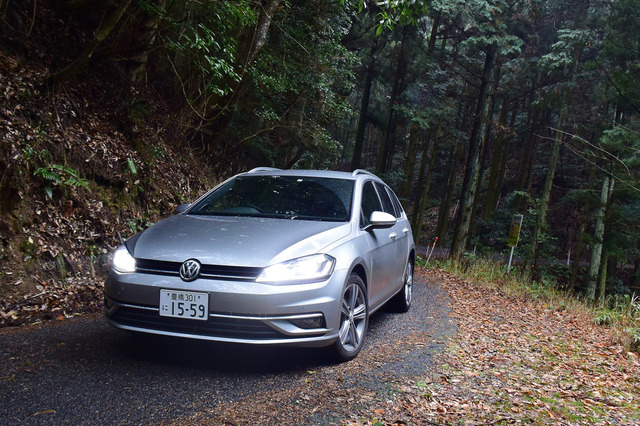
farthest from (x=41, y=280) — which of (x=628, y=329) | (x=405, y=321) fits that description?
(x=628, y=329)

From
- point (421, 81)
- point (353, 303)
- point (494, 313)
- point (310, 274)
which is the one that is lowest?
point (494, 313)

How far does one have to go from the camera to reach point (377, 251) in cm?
495

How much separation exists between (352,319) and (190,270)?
149cm

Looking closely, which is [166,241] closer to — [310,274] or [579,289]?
[310,274]

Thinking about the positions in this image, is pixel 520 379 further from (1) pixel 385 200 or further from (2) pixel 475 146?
(2) pixel 475 146

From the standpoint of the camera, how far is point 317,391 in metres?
3.48

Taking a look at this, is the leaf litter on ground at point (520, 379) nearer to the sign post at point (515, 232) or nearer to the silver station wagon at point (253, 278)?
the silver station wagon at point (253, 278)

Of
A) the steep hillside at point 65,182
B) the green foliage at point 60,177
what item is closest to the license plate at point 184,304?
the steep hillside at point 65,182

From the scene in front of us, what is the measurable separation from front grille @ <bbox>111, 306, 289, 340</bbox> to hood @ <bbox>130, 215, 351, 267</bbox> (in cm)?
42

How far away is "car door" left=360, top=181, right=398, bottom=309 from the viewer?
15.7 ft

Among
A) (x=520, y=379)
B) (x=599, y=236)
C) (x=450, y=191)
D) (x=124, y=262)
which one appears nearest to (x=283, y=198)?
(x=124, y=262)

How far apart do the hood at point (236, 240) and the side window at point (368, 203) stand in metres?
0.51

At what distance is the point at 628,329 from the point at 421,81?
597 inches

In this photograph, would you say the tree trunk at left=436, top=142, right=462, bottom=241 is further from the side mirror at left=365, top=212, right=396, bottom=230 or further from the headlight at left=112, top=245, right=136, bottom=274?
the headlight at left=112, top=245, right=136, bottom=274
